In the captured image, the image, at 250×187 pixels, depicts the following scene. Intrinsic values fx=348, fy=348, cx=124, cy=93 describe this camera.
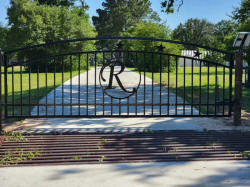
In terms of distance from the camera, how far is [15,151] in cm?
496

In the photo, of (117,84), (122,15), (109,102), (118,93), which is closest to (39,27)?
(117,84)

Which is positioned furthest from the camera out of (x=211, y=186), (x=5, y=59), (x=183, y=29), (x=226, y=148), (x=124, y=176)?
(x=183, y=29)

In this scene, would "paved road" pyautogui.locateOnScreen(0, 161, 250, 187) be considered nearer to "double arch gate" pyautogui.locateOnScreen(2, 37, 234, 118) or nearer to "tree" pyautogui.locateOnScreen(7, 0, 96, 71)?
"double arch gate" pyautogui.locateOnScreen(2, 37, 234, 118)

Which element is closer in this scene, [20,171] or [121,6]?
[20,171]

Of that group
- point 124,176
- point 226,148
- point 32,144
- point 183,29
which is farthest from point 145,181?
point 183,29

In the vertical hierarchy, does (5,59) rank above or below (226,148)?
above

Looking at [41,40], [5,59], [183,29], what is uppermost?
[183,29]

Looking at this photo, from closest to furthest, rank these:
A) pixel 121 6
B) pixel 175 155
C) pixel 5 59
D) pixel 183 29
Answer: pixel 175 155 < pixel 5 59 < pixel 121 6 < pixel 183 29

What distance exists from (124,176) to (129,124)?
2809 millimetres

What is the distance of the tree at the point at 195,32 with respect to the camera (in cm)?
7557

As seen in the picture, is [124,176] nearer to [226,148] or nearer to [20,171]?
[20,171]

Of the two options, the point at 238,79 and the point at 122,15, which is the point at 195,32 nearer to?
the point at 122,15

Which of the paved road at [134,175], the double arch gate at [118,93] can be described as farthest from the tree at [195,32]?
the paved road at [134,175]

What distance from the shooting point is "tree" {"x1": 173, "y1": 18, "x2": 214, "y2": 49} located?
75.6 m
